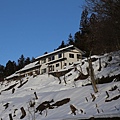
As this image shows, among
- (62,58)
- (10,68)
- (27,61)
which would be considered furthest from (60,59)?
(27,61)

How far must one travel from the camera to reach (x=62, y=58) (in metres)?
51.6

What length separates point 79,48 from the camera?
185 ft

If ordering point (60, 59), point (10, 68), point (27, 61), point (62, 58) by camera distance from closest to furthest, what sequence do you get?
1. point (62, 58)
2. point (60, 59)
3. point (10, 68)
4. point (27, 61)

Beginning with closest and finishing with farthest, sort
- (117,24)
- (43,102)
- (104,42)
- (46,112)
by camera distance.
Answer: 1. (117,24)
2. (104,42)
3. (46,112)
4. (43,102)

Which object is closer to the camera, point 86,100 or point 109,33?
point 109,33

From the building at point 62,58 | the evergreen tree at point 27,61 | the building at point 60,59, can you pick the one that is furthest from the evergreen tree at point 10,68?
the building at point 62,58

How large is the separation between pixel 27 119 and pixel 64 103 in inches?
119

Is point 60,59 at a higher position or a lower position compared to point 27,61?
lower

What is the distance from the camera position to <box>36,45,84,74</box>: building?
51534mm

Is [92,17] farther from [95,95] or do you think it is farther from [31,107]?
[31,107]

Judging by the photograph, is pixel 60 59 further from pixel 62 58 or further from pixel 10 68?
pixel 10 68


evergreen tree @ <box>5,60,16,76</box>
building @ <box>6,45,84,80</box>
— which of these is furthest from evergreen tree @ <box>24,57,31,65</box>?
building @ <box>6,45,84,80</box>

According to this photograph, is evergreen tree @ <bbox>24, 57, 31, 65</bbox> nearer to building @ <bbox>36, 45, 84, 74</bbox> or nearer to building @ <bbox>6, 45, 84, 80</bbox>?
building @ <bbox>6, 45, 84, 80</bbox>

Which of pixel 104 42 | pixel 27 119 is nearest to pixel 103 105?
pixel 104 42
